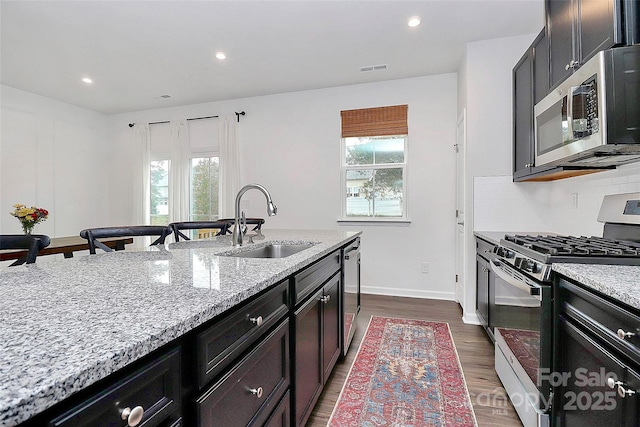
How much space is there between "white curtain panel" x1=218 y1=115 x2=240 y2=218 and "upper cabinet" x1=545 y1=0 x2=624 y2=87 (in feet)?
12.4

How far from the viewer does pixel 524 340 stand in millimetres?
1631

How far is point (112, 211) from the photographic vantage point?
5512mm

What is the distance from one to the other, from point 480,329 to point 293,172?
2.90m

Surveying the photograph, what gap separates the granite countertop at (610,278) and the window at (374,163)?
8.96ft

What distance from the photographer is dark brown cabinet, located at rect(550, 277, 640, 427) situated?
931mm

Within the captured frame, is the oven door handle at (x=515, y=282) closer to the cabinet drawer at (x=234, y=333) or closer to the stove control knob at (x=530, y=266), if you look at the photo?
the stove control knob at (x=530, y=266)

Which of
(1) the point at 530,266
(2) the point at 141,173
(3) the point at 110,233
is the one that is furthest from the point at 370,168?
(2) the point at 141,173

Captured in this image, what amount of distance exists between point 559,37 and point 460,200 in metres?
1.87

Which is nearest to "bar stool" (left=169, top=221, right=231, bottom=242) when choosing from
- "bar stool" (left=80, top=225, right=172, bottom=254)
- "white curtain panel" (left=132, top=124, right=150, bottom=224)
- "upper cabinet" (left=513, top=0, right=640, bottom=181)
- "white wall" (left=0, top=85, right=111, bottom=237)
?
"bar stool" (left=80, top=225, right=172, bottom=254)

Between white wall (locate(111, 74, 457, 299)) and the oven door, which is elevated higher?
white wall (locate(111, 74, 457, 299))

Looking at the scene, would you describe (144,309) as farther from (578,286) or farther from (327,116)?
(327,116)

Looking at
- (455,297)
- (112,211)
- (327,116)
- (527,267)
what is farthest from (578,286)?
(112,211)

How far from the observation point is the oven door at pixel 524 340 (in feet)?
4.68

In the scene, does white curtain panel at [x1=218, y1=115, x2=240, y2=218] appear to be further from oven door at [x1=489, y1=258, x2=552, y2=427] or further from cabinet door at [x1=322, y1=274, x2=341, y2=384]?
oven door at [x1=489, y1=258, x2=552, y2=427]
